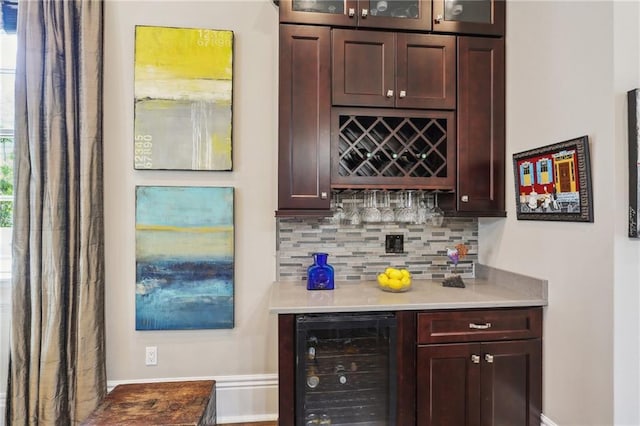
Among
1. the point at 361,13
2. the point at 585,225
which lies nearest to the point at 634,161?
the point at 585,225

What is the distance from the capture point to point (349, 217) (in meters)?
2.31

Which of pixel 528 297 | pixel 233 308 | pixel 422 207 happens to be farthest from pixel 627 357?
pixel 233 308

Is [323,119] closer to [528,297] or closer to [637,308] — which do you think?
[528,297]

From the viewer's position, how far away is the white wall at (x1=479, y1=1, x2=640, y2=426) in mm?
1420

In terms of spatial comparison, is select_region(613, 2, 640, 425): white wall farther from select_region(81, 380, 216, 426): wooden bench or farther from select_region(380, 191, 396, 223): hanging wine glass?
select_region(81, 380, 216, 426): wooden bench

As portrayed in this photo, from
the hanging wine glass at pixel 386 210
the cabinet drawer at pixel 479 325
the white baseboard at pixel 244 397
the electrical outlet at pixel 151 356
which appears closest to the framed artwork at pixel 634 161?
the cabinet drawer at pixel 479 325

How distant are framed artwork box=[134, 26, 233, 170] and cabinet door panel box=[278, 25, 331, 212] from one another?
0.46 m

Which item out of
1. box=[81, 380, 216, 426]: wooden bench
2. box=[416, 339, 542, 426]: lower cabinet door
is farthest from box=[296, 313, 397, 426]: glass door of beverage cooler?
box=[81, 380, 216, 426]: wooden bench

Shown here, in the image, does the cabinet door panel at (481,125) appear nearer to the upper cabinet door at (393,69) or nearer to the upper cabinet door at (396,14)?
the upper cabinet door at (393,69)

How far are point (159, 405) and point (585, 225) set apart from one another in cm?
231

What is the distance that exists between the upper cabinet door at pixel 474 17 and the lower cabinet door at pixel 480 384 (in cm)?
187

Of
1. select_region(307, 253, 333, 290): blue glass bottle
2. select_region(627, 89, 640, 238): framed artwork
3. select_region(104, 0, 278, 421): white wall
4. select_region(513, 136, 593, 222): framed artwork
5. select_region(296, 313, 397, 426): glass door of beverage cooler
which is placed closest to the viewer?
select_region(627, 89, 640, 238): framed artwork

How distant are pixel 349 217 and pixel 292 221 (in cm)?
40

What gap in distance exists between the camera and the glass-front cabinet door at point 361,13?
1.96 meters
